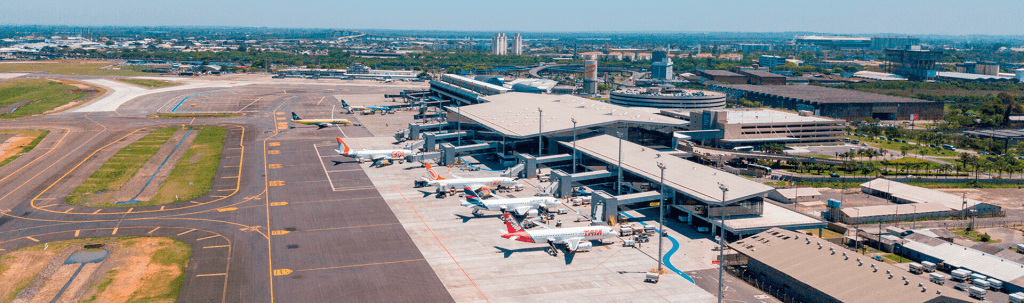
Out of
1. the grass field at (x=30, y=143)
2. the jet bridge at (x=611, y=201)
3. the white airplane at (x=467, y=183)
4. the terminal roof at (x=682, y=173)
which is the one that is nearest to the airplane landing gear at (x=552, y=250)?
the jet bridge at (x=611, y=201)

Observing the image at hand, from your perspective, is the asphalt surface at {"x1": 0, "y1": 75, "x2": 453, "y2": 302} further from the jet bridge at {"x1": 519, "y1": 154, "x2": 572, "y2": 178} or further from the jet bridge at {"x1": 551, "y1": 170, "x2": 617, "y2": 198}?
the jet bridge at {"x1": 519, "y1": 154, "x2": 572, "y2": 178}

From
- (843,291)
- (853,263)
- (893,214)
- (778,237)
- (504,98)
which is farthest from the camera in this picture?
(504,98)

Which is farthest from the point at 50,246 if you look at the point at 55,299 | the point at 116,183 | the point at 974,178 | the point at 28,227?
the point at 974,178

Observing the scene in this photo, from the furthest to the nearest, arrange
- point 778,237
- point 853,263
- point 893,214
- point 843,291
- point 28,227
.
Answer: point 893,214 → point 28,227 → point 778,237 → point 853,263 → point 843,291

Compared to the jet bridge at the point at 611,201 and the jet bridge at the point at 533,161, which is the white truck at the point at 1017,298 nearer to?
the jet bridge at the point at 611,201

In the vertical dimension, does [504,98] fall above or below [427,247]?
above

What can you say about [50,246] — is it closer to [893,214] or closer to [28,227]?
[28,227]

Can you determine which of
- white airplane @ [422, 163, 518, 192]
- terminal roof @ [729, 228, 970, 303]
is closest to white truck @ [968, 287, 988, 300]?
terminal roof @ [729, 228, 970, 303]
